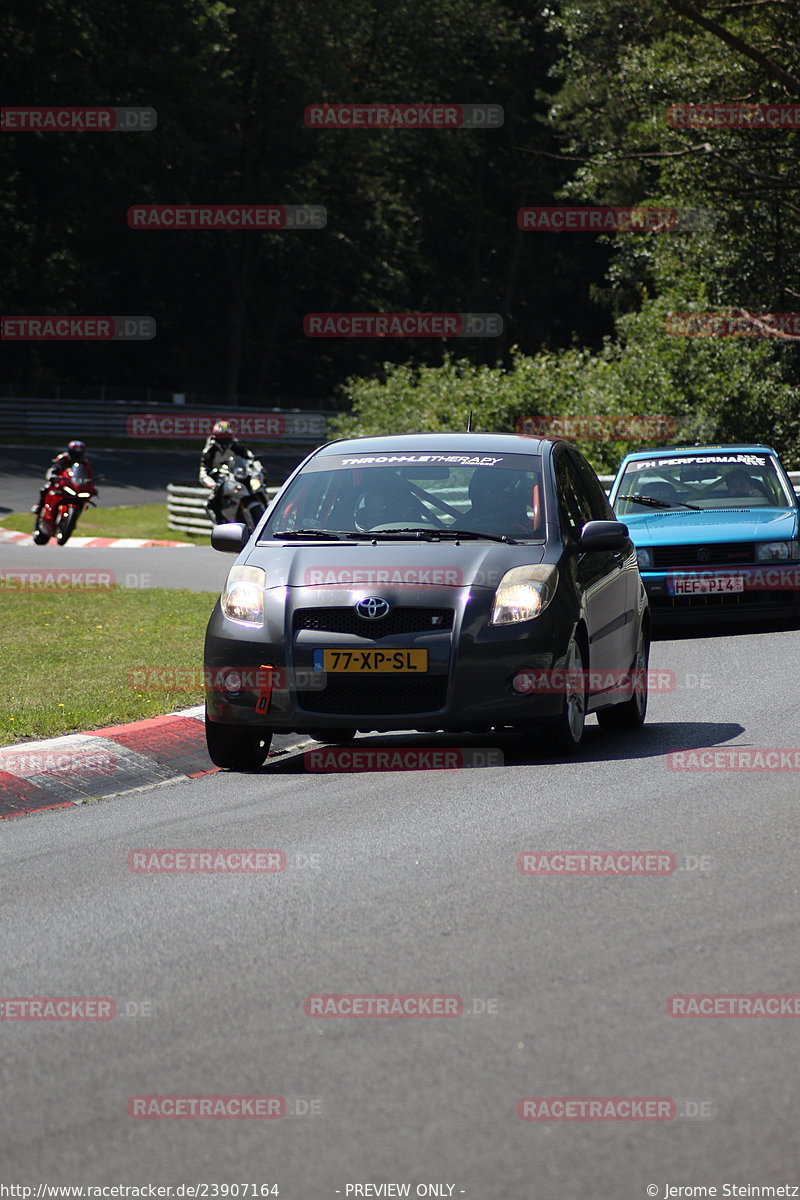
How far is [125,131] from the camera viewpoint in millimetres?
56312

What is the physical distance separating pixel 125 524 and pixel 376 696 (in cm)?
2600

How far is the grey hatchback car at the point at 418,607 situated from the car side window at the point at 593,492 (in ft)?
1.71

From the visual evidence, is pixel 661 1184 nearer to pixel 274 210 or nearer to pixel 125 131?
pixel 125 131

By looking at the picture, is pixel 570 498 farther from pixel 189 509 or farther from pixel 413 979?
pixel 189 509

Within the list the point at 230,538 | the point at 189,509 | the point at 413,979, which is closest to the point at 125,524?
the point at 189,509

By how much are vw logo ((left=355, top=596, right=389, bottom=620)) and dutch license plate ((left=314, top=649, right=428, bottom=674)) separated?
0.62 ft

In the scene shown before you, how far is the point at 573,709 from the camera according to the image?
29.8 ft

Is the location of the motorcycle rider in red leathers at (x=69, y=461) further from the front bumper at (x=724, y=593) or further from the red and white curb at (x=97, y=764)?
the red and white curb at (x=97, y=764)

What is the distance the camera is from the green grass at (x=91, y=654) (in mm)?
9977

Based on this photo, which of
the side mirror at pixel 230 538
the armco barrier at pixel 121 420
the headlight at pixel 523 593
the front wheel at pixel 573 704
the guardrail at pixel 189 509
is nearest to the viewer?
the headlight at pixel 523 593

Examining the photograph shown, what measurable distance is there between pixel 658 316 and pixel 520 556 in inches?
1059

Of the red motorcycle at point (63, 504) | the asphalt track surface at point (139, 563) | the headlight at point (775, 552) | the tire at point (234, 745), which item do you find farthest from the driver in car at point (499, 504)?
the red motorcycle at point (63, 504)

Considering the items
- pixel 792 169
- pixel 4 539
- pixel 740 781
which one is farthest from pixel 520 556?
pixel 792 169

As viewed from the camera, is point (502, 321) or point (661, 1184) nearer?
point (661, 1184)
